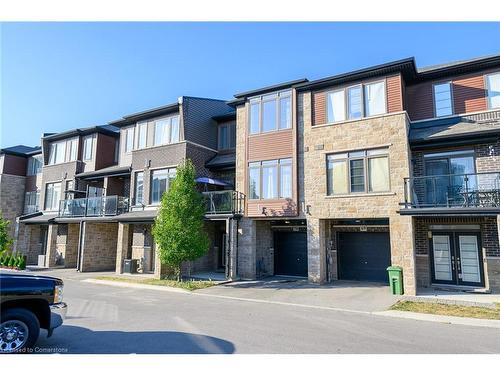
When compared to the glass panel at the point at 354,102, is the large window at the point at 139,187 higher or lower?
lower

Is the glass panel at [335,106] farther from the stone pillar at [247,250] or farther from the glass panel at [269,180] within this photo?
the stone pillar at [247,250]

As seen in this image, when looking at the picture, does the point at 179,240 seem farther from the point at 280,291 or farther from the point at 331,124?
the point at 331,124

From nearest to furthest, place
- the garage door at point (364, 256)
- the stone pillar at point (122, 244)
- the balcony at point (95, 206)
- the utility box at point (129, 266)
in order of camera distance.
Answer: the garage door at point (364, 256) < the utility box at point (129, 266) < the stone pillar at point (122, 244) < the balcony at point (95, 206)

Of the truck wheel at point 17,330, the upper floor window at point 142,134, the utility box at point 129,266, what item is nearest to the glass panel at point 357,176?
the truck wheel at point 17,330

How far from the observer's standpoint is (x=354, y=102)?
51.2ft

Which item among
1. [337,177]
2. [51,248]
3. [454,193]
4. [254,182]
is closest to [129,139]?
[51,248]

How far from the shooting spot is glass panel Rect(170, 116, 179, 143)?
20.0 m

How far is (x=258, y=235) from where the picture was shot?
1877 cm

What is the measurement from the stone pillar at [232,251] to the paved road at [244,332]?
216 inches

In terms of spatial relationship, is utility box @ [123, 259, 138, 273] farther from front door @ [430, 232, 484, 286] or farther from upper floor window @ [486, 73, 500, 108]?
upper floor window @ [486, 73, 500, 108]

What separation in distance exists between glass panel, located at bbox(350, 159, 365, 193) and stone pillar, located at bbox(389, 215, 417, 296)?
2043 millimetres

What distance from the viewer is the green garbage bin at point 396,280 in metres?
12.9

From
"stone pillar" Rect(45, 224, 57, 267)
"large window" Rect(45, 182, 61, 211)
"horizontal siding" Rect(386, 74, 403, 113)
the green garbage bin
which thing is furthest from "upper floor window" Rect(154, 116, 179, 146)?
the green garbage bin

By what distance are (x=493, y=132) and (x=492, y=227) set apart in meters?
3.85
